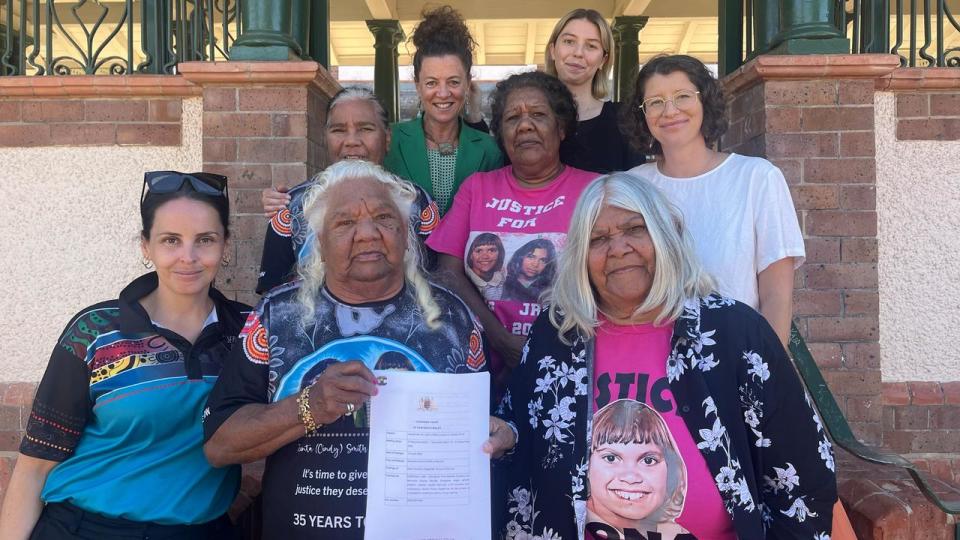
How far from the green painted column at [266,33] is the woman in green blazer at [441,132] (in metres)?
0.93

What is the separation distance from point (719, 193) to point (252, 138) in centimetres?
241

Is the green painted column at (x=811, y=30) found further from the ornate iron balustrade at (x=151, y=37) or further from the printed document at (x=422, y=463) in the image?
the printed document at (x=422, y=463)

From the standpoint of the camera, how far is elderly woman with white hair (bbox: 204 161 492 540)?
2.29 meters

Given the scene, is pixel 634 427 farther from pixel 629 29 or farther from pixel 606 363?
pixel 629 29

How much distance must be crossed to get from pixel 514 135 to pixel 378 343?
3.97 ft

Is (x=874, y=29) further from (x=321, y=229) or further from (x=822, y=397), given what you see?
(x=321, y=229)

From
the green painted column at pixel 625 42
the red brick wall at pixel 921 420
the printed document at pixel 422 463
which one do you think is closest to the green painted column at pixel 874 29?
the red brick wall at pixel 921 420

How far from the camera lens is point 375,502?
2.15 m

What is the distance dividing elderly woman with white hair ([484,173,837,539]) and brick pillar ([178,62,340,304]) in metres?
2.22

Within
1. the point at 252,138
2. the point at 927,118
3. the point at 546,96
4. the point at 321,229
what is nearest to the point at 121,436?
the point at 321,229

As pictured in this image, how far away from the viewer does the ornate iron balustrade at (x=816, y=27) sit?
13.8ft

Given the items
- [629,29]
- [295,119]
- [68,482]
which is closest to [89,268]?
[295,119]

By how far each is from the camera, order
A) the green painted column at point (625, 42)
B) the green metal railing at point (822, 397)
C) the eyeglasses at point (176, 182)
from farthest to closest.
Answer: the green painted column at point (625, 42) < the green metal railing at point (822, 397) < the eyeglasses at point (176, 182)

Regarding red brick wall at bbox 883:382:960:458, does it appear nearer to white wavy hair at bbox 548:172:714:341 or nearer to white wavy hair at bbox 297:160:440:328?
white wavy hair at bbox 548:172:714:341
